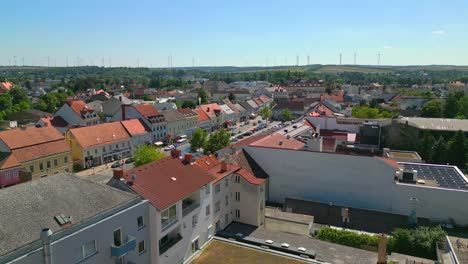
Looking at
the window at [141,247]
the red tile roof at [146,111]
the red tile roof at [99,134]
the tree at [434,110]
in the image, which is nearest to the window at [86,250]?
the window at [141,247]

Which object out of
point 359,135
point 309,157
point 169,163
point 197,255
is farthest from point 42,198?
point 359,135

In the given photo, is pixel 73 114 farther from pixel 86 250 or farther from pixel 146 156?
pixel 86 250

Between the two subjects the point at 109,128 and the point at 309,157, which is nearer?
the point at 309,157

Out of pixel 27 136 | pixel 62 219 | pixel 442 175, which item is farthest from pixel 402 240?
pixel 27 136

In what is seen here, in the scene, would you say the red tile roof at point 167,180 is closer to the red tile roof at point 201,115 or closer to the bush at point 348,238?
the bush at point 348,238

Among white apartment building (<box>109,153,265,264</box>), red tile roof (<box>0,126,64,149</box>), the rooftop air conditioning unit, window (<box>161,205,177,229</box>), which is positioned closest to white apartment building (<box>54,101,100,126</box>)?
red tile roof (<box>0,126,64,149</box>)

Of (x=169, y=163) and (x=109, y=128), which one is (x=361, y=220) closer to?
(x=169, y=163)
